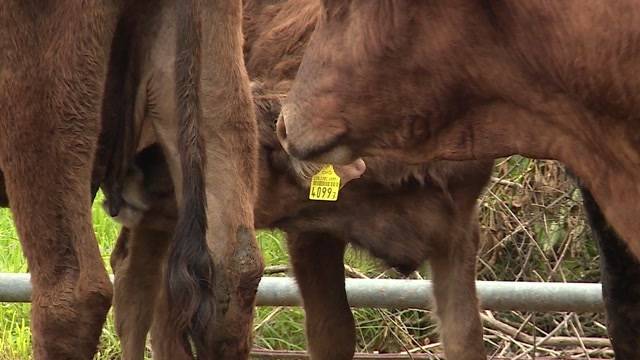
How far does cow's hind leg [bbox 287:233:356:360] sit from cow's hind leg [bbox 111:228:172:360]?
0.61 meters

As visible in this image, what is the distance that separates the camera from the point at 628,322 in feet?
15.2

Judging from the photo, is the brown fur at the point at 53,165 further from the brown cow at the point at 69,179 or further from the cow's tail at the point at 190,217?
the cow's tail at the point at 190,217

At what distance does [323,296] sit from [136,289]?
84 cm

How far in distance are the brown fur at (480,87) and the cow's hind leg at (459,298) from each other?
2.37 m

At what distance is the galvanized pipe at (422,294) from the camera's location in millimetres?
5539

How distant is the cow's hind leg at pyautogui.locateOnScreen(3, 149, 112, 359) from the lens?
12.2ft

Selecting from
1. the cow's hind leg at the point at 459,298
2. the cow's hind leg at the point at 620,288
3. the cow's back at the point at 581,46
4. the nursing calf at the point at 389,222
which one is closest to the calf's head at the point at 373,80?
the cow's back at the point at 581,46

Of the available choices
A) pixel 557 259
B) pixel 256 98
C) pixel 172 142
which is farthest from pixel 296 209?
pixel 557 259

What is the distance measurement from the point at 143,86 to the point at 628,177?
6.07 ft

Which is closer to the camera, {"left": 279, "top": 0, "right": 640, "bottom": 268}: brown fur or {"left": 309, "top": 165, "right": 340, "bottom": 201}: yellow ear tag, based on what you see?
{"left": 279, "top": 0, "right": 640, "bottom": 268}: brown fur

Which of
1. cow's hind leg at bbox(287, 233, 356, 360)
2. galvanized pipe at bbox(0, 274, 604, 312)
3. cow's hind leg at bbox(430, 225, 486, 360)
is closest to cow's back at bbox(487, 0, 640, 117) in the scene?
cow's hind leg at bbox(430, 225, 486, 360)

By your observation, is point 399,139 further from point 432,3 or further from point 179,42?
point 179,42

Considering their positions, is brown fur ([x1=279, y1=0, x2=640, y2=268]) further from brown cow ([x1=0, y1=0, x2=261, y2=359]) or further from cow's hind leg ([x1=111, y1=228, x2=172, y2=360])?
cow's hind leg ([x1=111, y1=228, x2=172, y2=360])

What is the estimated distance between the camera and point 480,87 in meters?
2.87
